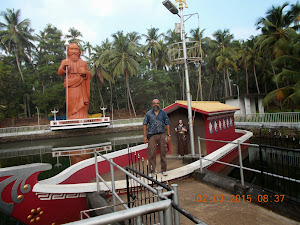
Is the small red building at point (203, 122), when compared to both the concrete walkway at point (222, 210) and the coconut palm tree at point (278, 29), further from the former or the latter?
the coconut palm tree at point (278, 29)

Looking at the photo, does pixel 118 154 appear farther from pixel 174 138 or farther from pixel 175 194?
pixel 175 194

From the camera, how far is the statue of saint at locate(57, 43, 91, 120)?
67.7ft

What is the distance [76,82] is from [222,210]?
65.0 feet

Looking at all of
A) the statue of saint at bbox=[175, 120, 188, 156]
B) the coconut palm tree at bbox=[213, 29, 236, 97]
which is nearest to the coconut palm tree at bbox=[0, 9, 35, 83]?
the coconut palm tree at bbox=[213, 29, 236, 97]

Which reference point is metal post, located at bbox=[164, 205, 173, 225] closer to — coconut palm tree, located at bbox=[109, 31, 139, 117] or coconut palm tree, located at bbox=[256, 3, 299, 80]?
coconut palm tree, located at bbox=[256, 3, 299, 80]

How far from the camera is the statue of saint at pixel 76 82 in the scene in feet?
67.7

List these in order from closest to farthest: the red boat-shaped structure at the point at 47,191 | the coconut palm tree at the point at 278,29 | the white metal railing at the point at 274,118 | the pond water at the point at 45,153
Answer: the red boat-shaped structure at the point at 47,191
the pond water at the point at 45,153
the white metal railing at the point at 274,118
the coconut palm tree at the point at 278,29

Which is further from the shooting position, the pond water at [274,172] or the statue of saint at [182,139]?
the statue of saint at [182,139]

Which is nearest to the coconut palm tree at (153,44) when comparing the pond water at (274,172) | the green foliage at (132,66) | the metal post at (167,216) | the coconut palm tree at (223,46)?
the green foliage at (132,66)

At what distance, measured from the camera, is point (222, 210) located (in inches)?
150

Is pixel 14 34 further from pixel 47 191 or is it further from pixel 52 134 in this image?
pixel 47 191

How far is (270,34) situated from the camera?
71.4 ft

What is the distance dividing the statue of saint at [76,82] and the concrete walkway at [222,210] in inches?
731

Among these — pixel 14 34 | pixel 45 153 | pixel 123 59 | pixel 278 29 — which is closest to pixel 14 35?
pixel 14 34
